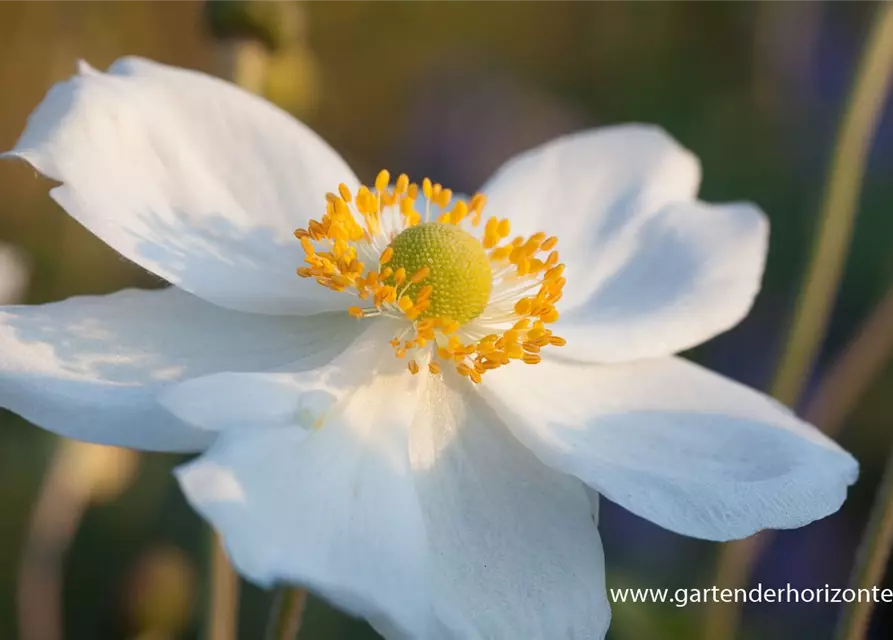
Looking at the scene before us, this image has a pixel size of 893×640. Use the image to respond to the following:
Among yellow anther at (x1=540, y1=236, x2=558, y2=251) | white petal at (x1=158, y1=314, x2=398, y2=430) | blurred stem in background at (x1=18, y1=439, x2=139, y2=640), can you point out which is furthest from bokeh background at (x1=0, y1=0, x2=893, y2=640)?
yellow anther at (x1=540, y1=236, x2=558, y2=251)

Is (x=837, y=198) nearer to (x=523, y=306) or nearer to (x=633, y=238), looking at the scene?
(x=633, y=238)

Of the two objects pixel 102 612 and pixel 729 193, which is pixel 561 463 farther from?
pixel 729 193

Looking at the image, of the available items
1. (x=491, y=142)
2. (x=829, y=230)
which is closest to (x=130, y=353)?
(x=829, y=230)

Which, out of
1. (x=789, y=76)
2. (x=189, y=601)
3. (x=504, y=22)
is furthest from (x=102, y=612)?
(x=504, y=22)

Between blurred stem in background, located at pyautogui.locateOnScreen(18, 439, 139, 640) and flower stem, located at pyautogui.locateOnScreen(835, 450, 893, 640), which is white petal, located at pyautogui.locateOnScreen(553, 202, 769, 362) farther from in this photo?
Result: blurred stem in background, located at pyautogui.locateOnScreen(18, 439, 139, 640)

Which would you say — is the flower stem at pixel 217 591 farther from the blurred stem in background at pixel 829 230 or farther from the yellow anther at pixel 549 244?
the blurred stem in background at pixel 829 230

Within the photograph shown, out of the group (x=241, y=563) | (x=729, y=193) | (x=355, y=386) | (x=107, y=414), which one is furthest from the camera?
(x=729, y=193)
